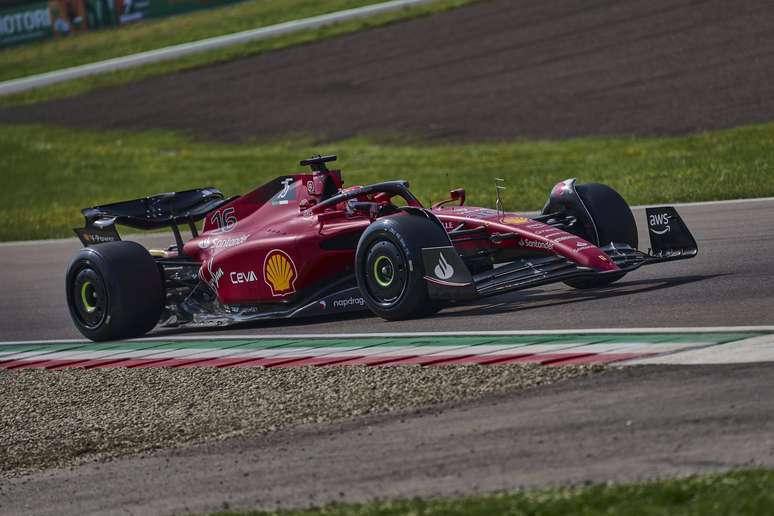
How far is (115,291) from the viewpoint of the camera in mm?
11789

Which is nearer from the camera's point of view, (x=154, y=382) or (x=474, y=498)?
(x=474, y=498)

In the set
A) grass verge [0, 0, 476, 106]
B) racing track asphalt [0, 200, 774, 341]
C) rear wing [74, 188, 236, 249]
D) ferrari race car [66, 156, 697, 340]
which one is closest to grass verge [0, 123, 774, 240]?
racing track asphalt [0, 200, 774, 341]

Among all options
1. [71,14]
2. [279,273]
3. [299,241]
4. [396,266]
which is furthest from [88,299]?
[71,14]

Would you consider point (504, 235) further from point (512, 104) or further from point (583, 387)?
point (512, 104)

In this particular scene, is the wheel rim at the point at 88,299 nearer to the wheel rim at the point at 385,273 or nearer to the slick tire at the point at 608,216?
the wheel rim at the point at 385,273

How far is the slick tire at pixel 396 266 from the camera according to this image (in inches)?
393

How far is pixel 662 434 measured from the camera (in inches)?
240

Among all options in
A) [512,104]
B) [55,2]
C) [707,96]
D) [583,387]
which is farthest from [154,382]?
[55,2]

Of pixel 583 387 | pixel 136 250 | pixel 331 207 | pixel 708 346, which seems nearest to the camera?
pixel 583 387

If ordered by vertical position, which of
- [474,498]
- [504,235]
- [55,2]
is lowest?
[474,498]

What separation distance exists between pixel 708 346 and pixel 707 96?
59.2ft

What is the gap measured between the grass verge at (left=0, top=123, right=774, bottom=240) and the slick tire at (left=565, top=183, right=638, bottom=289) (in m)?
6.19

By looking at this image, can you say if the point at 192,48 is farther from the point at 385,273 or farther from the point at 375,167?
the point at 385,273

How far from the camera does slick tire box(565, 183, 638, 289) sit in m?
10.8
